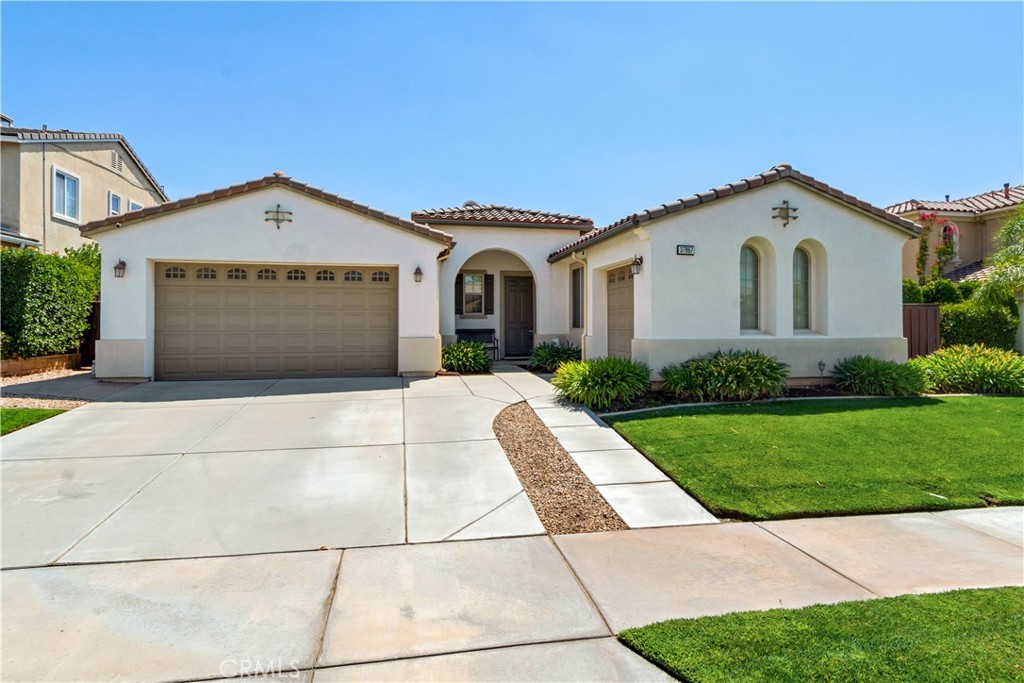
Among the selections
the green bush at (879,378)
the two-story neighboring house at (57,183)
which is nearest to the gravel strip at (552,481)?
the green bush at (879,378)

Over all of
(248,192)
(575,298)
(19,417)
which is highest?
(248,192)

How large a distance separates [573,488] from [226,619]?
3394 mm

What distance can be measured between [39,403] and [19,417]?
1.31m

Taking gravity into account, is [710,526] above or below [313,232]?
below

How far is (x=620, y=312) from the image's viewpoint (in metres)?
12.3

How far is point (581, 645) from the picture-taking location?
300cm

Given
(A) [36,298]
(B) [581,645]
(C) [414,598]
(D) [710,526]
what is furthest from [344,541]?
(A) [36,298]

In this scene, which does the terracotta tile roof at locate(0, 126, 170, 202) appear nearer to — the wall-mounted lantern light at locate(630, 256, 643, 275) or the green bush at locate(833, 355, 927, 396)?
the wall-mounted lantern light at locate(630, 256, 643, 275)

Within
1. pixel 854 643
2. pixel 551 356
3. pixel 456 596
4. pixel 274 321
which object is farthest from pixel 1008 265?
pixel 274 321

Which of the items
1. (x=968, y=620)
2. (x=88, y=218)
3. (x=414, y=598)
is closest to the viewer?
(x=968, y=620)

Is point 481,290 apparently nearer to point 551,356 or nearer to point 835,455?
point 551,356

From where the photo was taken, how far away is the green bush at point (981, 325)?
15.4 meters

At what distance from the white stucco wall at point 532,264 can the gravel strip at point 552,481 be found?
816 centimetres

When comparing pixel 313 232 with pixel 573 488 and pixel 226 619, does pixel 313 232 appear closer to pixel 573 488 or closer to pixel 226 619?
pixel 573 488
